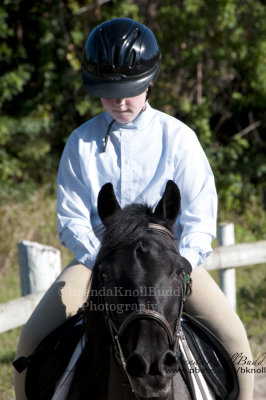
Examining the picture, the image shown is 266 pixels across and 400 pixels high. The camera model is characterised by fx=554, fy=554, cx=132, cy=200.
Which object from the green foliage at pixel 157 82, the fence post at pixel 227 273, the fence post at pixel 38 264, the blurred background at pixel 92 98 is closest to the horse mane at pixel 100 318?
the fence post at pixel 38 264

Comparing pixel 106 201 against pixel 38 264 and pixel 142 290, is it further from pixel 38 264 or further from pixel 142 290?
pixel 38 264

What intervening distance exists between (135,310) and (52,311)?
3.38ft

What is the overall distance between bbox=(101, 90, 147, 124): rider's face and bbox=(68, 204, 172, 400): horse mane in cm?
66

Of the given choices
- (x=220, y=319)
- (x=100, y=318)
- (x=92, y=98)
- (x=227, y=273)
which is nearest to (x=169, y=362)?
(x=100, y=318)

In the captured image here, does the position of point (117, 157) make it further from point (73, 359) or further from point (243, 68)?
point (243, 68)

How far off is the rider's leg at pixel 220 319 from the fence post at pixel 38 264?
1.82 meters

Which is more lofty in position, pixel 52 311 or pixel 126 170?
pixel 126 170

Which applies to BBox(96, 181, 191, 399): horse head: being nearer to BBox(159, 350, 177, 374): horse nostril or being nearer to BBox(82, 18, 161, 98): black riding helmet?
BBox(159, 350, 177, 374): horse nostril

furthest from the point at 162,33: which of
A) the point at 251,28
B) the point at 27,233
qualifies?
the point at 27,233

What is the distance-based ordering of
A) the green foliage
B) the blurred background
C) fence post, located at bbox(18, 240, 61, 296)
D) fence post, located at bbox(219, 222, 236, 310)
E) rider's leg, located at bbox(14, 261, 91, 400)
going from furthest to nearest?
1. the green foliage
2. the blurred background
3. fence post, located at bbox(219, 222, 236, 310)
4. fence post, located at bbox(18, 240, 61, 296)
5. rider's leg, located at bbox(14, 261, 91, 400)

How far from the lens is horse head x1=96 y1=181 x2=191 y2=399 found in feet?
6.84

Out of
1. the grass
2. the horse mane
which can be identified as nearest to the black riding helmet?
the horse mane

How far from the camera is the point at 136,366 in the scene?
2084 millimetres

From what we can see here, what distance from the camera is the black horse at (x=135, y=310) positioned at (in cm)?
210
